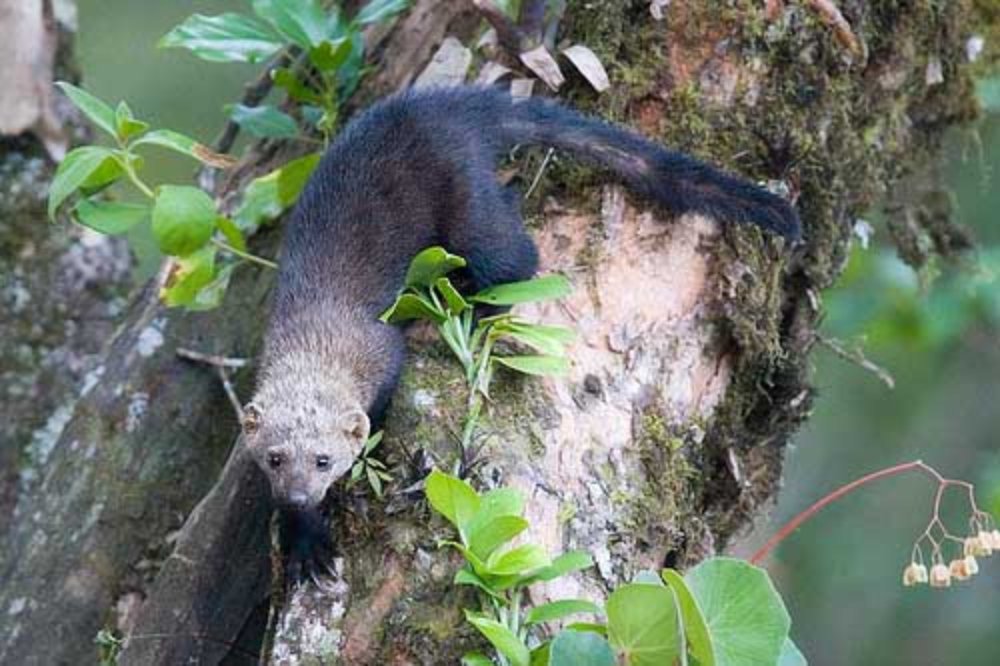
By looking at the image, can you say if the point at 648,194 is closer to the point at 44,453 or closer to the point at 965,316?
the point at 44,453

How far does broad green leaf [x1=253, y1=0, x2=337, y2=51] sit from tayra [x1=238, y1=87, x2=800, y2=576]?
27 cm

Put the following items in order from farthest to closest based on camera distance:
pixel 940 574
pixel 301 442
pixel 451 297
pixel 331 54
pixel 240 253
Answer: pixel 331 54 → pixel 240 253 → pixel 301 442 → pixel 451 297 → pixel 940 574

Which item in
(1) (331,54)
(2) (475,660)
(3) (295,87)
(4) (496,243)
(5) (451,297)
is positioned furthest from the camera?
(3) (295,87)

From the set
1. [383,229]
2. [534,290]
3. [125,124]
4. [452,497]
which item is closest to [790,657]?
[452,497]

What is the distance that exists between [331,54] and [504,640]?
80.6 inches

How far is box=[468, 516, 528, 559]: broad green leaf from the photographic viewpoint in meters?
3.33

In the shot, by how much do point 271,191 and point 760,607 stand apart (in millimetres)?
2120

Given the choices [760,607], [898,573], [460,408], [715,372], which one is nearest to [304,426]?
[460,408]

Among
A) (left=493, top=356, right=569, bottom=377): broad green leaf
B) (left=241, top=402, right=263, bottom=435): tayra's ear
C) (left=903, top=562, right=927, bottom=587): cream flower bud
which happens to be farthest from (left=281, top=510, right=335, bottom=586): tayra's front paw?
(left=903, top=562, right=927, bottom=587): cream flower bud

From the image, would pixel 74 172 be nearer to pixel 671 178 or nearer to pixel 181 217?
pixel 181 217

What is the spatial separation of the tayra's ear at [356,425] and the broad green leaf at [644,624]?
1.00 m

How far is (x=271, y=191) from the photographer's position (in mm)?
4785

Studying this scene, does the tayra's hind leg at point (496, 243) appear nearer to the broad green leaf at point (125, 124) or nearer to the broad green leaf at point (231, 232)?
the broad green leaf at point (231, 232)

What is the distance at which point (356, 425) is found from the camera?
405 centimetres
